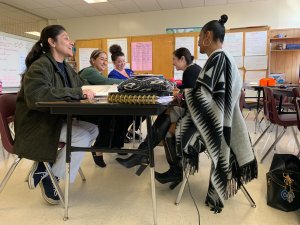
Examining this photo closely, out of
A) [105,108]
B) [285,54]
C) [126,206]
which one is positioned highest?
[285,54]

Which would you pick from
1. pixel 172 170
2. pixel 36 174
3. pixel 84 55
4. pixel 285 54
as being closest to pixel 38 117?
pixel 36 174

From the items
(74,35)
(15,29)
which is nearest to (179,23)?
(74,35)

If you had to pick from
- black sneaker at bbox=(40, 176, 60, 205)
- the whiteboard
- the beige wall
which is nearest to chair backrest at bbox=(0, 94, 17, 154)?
black sneaker at bbox=(40, 176, 60, 205)

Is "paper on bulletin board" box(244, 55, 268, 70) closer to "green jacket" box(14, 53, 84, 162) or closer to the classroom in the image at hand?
the classroom

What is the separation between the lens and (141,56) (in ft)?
20.7

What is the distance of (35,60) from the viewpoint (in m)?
1.54

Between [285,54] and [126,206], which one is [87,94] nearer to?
[126,206]

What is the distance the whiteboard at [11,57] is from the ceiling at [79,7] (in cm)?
119

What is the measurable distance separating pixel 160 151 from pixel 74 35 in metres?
Answer: 5.73

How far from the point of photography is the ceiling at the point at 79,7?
5.88 metres

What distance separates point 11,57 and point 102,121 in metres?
3.95

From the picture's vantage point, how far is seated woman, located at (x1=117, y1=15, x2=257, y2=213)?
4.31 ft

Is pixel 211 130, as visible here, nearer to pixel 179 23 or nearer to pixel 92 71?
pixel 92 71

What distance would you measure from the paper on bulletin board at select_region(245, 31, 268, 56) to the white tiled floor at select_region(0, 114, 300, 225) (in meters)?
4.32
